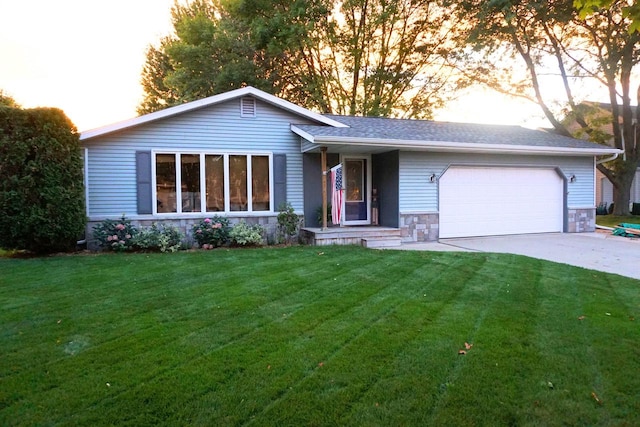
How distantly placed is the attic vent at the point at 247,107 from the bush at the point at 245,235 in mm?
2708

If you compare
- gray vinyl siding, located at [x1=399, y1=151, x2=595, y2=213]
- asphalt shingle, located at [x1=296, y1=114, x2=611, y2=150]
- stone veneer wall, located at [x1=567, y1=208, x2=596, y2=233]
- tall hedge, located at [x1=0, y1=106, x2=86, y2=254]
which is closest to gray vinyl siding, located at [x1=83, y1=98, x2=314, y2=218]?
asphalt shingle, located at [x1=296, y1=114, x2=611, y2=150]

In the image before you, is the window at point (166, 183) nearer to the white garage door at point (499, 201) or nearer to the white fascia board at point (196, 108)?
the white fascia board at point (196, 108)

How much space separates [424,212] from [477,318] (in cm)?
678

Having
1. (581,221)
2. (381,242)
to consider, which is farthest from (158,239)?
(581,221)

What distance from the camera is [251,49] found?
62.6 ft

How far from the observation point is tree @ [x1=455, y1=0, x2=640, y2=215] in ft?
51.0

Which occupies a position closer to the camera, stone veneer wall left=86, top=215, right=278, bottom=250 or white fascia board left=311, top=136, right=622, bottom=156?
stone veneer wall left=86, top=215, right=278, bottom=250

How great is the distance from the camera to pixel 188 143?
976 centimetres

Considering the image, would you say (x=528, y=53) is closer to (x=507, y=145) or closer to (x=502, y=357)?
(x=507, y=145)

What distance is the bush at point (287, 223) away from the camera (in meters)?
9.96

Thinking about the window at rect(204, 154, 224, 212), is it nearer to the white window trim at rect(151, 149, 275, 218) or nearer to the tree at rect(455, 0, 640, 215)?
the white window trim at rect(151, 149, 275, 218)

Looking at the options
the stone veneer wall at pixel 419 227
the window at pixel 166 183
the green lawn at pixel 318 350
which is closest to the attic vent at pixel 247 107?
the window at pixel 166 183

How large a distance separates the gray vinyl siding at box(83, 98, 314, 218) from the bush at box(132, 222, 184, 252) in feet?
3.16

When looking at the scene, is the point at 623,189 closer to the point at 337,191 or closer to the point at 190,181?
the point at 337,191
